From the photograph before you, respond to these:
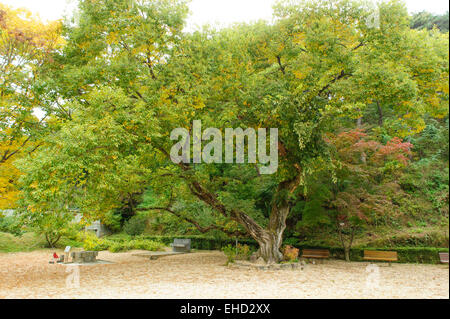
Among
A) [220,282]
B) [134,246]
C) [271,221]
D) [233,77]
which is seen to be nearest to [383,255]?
[271,221]

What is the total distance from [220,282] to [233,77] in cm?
632

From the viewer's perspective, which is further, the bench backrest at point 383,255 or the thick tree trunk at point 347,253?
the thick tree trunk at point 347,253

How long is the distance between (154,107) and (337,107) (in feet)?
19.0

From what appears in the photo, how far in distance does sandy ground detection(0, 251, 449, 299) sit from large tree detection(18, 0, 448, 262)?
7.19 feet

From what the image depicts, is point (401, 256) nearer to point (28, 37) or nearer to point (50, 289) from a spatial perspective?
point (50, 289)

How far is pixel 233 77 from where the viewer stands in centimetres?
1031

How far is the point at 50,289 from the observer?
756cm

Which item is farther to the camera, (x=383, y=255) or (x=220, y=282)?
(x=383, y=255)

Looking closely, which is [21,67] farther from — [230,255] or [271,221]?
[271,221]

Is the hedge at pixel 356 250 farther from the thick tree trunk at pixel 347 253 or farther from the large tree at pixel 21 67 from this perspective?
the large tree at pixel 21 67

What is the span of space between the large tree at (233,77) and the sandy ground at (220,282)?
219cm

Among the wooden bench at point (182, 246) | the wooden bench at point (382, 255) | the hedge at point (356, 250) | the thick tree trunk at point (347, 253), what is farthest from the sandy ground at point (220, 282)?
the wooden bench at point (182, 246)

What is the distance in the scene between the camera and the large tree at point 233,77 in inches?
352

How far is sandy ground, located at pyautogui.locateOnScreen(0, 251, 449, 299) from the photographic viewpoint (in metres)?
7.04
